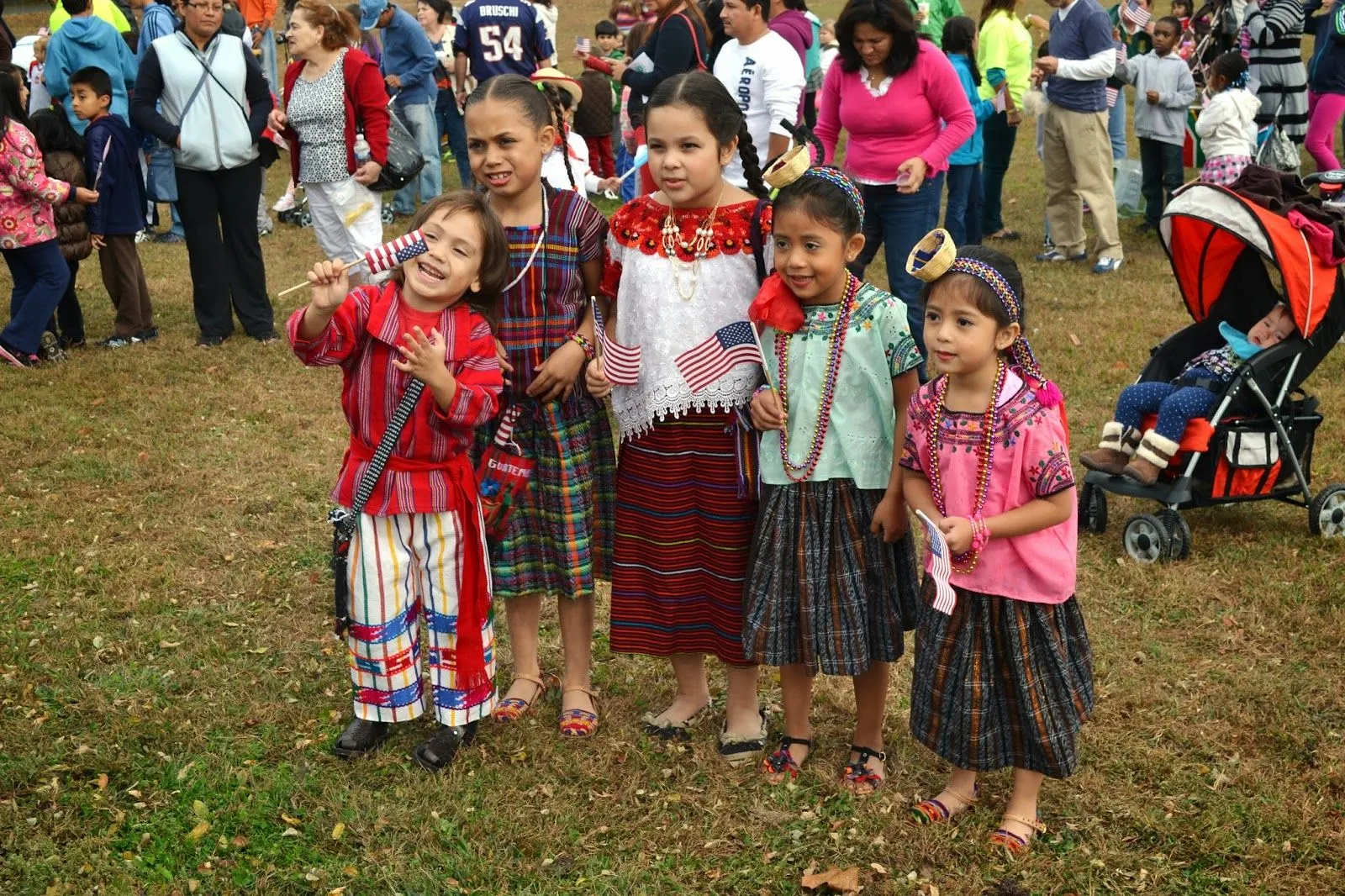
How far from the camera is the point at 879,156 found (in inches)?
250

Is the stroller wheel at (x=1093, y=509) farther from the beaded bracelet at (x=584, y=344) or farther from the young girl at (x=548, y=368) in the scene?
the beaded bracelet at (x=584, y=344)

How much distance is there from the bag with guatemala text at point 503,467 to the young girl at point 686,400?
0.28 meters

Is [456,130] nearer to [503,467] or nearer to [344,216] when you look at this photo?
[344,216]

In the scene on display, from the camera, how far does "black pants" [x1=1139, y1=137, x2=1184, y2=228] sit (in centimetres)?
1039

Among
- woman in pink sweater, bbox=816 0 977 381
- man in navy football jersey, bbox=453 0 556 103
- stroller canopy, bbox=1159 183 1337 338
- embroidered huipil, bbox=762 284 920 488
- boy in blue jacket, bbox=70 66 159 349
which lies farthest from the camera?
man in navy football jersey, bbox=453 0 556 103

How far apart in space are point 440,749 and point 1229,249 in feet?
11.7

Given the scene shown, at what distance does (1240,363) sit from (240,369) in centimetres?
556

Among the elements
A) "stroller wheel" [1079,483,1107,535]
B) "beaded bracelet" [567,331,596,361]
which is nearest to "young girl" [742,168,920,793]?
"beaded bracelet" [567,331,596,361]

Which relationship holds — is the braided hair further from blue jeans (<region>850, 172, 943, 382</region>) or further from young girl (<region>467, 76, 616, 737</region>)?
blue jeans (<region>850, 172, 943, 382</region>)

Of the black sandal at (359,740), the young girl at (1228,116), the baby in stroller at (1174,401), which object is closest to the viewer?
the black sandal at (359,740)

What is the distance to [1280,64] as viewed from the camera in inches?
368

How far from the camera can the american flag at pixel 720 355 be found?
3.39 metres

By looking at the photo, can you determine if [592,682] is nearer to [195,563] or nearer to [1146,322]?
[195,563]

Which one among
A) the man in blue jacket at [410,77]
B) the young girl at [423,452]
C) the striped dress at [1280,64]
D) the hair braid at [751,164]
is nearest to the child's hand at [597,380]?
the young girl at [423,452]
